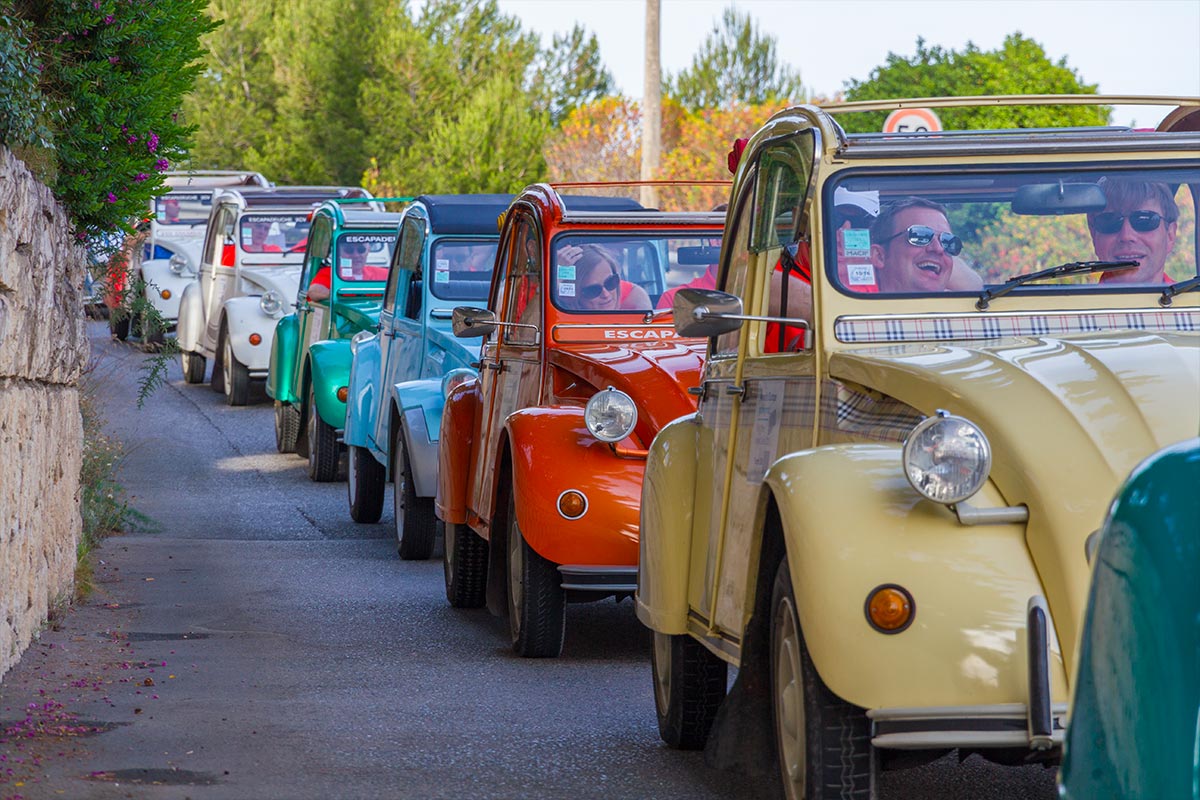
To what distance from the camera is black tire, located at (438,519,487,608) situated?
9.78m

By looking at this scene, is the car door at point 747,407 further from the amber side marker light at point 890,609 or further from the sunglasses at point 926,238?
the amber side marker light at point 890,609

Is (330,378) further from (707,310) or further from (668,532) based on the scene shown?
(707,310)

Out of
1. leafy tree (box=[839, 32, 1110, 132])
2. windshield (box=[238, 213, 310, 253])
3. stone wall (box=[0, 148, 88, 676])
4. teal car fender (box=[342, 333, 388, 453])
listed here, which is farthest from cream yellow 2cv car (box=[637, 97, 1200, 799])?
leafy tree (box=[839, 32, 1110, 132])

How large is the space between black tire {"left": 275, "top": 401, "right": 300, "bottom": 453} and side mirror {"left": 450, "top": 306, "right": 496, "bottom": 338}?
8.51m

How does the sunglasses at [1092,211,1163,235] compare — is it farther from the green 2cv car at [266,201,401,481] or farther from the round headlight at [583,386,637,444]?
the green 2cv car at [266,201,401,481]

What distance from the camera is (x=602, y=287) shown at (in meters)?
9.48

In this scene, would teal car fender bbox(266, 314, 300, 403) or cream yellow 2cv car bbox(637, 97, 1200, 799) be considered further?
teal car fender bbox(266, 314, 300, 403)

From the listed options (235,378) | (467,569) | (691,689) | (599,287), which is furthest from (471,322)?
(235,378)

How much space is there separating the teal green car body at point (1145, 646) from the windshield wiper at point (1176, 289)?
2.73 meters

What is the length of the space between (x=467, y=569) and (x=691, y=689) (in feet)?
12.1

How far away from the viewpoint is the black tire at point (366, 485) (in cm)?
1367

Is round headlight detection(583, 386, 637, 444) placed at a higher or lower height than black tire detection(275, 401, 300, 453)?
higher

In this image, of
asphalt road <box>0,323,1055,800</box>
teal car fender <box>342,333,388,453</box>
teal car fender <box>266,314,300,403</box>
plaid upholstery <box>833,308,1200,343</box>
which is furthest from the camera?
teal car fender <box>266,314,300,403</box>

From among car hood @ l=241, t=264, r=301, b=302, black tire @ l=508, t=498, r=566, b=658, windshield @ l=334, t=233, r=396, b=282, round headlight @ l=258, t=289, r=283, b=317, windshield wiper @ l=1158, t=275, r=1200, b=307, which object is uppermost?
windshield wiper @ l=1158, t=275, r=1200, b=307
